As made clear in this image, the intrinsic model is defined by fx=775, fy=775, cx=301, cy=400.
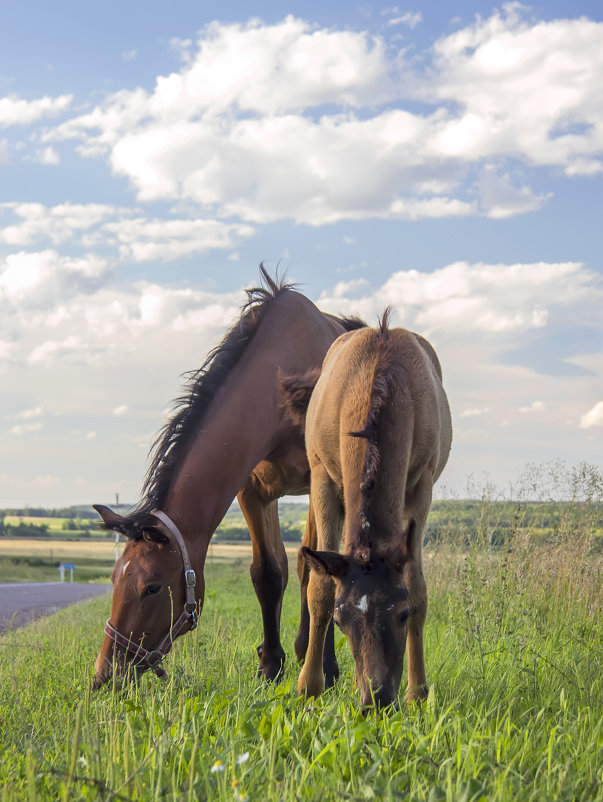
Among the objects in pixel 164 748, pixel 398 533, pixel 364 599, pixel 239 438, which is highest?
pixel 239 438

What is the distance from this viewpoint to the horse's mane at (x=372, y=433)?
384cm

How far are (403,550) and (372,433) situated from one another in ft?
2.19

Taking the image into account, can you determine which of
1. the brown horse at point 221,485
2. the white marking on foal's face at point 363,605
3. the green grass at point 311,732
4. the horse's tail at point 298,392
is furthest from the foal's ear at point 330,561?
the horse's tail at point 298,392

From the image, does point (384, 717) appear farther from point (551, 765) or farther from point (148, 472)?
point (148, 472)

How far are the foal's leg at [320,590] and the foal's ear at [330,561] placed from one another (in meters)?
0.87

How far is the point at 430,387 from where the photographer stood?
4.82 meters

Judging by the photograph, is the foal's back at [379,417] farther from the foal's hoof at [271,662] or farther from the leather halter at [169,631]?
the foal's hoof at [271,662]

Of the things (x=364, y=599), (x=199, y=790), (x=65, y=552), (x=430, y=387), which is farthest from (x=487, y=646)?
Result: (x=65, y=552)

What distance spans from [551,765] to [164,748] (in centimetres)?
146

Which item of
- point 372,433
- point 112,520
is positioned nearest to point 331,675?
point 112,520

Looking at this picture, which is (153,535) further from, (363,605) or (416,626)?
(363,605)

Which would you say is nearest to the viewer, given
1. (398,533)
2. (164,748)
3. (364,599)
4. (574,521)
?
(164,748)

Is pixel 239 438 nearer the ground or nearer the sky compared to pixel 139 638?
nearer the sky

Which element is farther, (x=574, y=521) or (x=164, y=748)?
(x=574, y=521)
